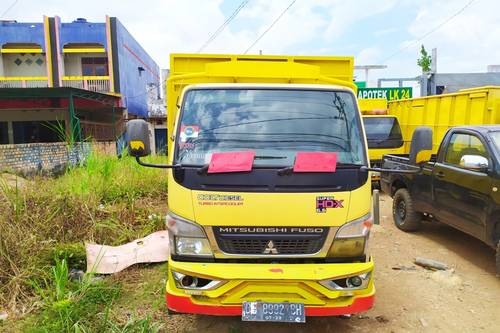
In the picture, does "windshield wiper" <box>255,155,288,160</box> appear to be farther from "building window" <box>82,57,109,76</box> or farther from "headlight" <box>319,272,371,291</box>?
"building window" <box>82,57,109,76</box>

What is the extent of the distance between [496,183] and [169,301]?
362 cm

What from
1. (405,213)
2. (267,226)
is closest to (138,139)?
(267,226)

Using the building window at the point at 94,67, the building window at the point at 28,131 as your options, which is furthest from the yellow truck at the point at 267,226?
the building window at the point at 94,67

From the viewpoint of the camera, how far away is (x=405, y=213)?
6.65 m

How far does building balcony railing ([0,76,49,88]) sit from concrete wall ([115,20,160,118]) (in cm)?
398

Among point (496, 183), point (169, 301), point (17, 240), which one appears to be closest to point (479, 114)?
point (496, 183)

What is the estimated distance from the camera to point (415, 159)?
370 centimetres

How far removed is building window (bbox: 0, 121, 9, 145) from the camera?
2098 centimetres

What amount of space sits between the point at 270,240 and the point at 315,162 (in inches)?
27.0

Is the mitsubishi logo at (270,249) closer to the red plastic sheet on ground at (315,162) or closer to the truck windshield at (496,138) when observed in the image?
the red plastic sheet on ground at (315,162)

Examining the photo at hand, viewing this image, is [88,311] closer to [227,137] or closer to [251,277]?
[251,277]

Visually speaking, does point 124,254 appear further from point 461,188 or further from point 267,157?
point 461,188

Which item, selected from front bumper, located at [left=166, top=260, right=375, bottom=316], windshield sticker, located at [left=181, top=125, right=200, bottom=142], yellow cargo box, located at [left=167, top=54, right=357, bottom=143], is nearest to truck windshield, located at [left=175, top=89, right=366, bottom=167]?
windshield sticker, located at [left=181, top=125, right=200, bottom=142]

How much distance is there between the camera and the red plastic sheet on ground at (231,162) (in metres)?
3.14
